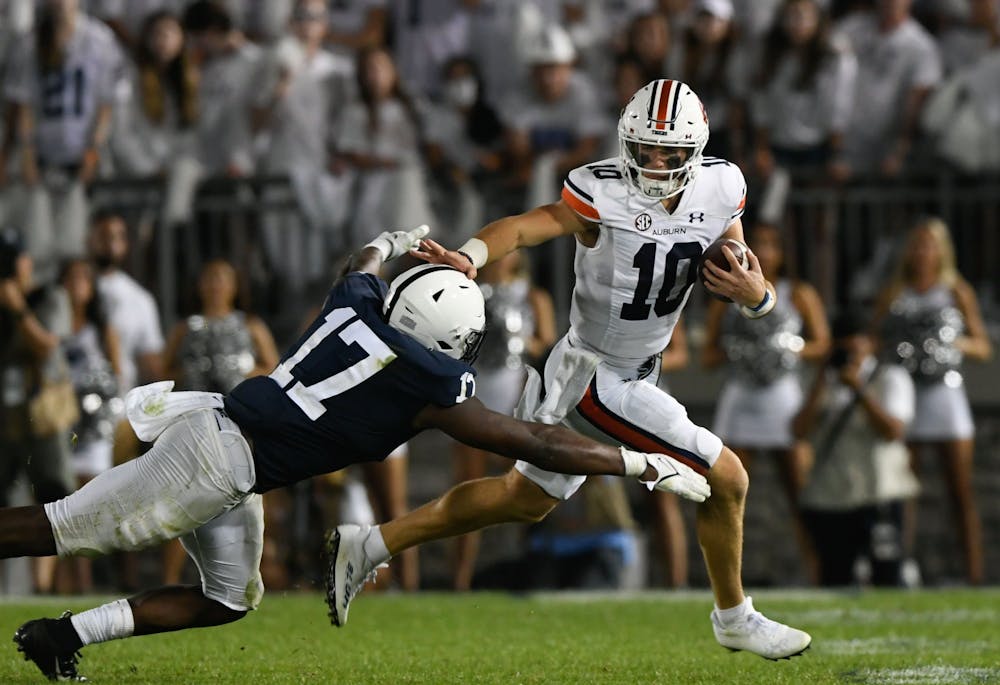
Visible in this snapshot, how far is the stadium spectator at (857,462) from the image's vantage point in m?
9.60

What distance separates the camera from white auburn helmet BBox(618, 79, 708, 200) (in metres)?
5.97

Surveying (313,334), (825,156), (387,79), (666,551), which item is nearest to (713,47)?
(825,156)

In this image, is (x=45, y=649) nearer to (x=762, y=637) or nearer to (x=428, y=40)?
(x=762, y=637)

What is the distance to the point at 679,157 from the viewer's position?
19.7 feet

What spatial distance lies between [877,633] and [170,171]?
540cm

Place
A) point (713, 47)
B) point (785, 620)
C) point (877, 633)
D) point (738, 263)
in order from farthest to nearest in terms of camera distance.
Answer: point (713, 47) < point (785, 620) < point (877, 633) < point (738, 263)

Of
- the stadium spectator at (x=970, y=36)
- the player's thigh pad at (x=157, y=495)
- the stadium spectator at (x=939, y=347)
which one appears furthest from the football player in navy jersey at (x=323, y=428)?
the stadium spectator at (x=970, y=36)

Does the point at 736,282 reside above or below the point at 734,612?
above

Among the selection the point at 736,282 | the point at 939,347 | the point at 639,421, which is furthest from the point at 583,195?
the point at 939,347

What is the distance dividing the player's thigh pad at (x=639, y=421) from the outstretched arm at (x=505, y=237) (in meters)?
0.53

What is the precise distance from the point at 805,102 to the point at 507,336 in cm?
225

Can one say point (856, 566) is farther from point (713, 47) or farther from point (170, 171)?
point (170, 171)

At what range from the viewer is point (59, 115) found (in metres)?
10.8

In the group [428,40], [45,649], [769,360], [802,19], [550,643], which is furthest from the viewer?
[428,40]
